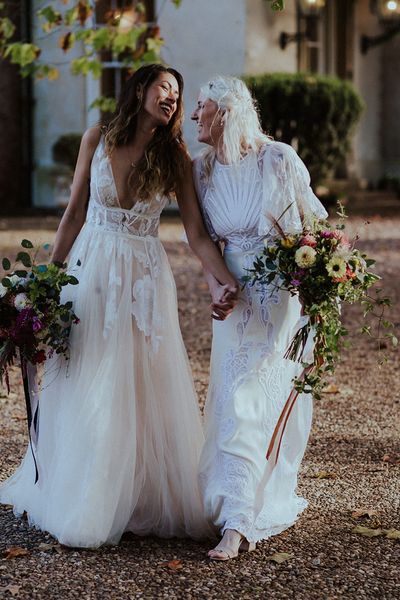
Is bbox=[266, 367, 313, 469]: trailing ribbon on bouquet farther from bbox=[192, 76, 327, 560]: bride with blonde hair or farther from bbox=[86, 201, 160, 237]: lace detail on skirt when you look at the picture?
bbox=[86, 201, 160, 237]: lace detail on skirt

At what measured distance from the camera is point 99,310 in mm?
4164

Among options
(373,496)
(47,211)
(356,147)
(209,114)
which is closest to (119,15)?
(209,114)

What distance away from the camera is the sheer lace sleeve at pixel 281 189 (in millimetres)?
4023

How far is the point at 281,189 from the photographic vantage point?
4.05 m

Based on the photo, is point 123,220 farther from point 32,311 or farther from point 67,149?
point 67,149

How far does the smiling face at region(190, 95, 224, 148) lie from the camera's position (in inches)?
159

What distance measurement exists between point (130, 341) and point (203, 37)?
42.3ft

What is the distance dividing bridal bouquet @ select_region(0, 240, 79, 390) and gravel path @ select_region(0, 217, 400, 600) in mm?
716

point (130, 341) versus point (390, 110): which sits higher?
point (390, 110)

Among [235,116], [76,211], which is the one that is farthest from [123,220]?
[235,116]

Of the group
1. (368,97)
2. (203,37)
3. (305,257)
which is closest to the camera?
(305,257)

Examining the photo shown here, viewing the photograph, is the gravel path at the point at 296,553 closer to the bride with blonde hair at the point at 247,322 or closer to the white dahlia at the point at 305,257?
the bride with blonde hair at the point at 247,322

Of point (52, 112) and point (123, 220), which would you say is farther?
point (52, 112)

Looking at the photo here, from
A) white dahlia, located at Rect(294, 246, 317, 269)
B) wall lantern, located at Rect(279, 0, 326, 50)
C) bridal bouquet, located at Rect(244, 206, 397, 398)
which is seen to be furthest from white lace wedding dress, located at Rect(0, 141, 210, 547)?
wall lantern, located at Rect(279, 0, 326, 50)
